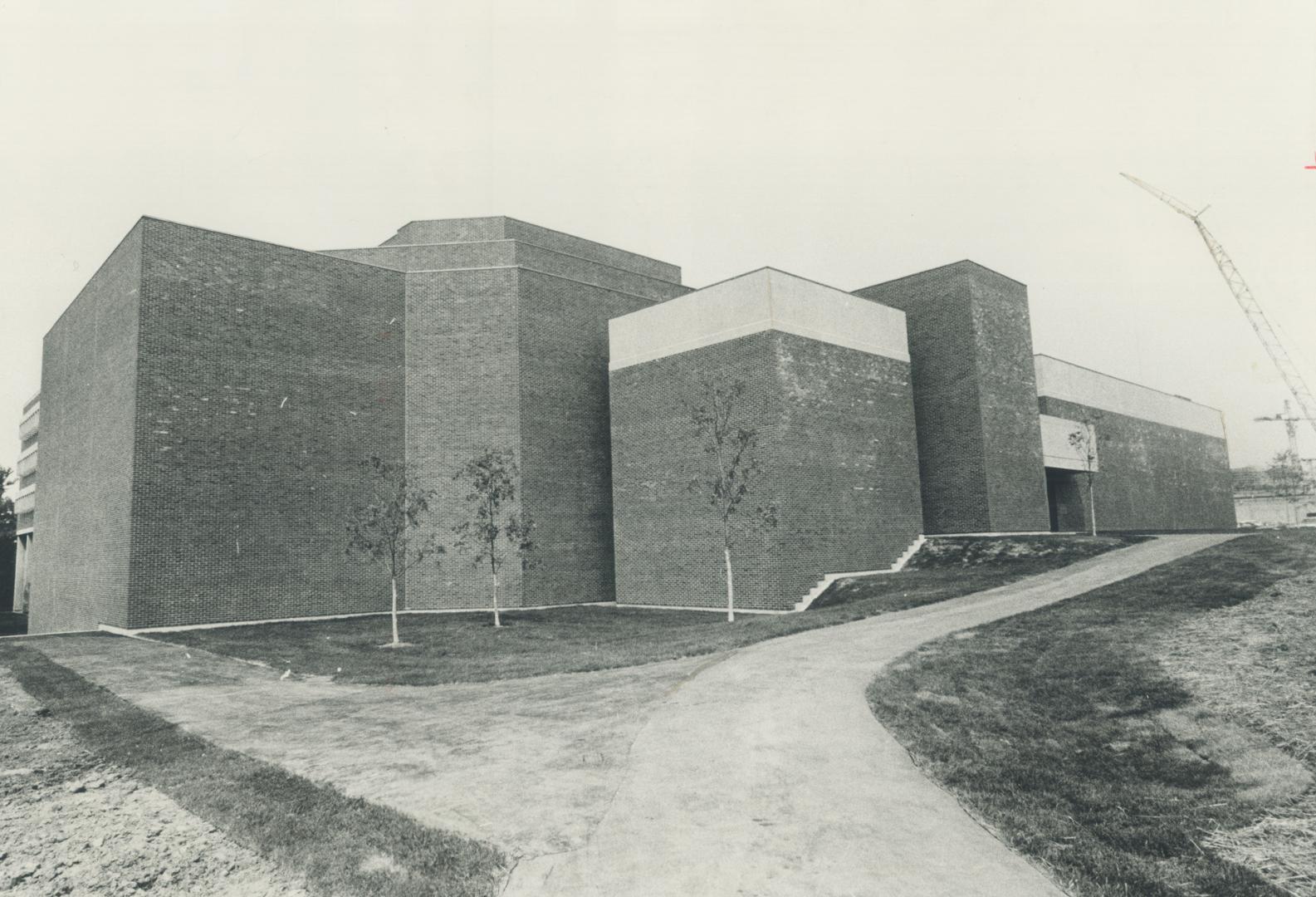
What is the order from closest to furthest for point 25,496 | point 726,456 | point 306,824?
point 306,824, point 726,456, point 25,496

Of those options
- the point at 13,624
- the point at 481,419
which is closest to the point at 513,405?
the point at 481,419

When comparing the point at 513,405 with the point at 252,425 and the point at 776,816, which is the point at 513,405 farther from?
the point at 776,816

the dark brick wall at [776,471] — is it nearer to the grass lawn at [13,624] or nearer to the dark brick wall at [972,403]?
the dark brick wall at [972,403]

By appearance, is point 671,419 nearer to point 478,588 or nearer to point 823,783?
point 478,588

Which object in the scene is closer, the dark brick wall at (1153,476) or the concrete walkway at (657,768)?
the concrete walkway at (657,768)

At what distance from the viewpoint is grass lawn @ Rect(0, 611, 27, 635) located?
38.8 meters

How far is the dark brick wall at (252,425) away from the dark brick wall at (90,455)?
2.12 ft

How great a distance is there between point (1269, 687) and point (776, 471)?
1517cm

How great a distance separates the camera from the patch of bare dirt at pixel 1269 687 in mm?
5367

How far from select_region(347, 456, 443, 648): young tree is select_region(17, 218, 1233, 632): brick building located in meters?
0.66

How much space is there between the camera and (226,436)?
24.2 metres

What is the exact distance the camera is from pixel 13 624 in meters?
41.2

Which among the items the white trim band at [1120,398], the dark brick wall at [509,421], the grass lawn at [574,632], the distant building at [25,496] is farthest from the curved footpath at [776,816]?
the distant building at [25,496]

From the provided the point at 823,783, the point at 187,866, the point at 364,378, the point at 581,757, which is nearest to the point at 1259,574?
the point at 823,783
